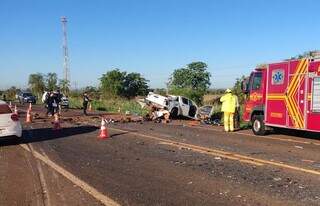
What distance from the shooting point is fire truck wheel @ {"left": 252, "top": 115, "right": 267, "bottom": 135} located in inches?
810

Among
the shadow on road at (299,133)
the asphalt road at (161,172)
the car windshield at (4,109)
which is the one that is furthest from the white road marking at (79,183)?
the shadow on road at (299,133)

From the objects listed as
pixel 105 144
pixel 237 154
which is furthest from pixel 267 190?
pixel 105 144

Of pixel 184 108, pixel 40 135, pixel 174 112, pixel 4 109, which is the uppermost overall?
pixel 184 108

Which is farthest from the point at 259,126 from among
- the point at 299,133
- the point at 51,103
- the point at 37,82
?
the point at 37,82

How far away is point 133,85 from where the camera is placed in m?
85.6

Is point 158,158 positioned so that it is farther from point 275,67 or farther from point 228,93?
point 228,93

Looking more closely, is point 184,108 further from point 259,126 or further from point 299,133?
point 299,133

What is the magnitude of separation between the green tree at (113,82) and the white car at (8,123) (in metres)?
64.5

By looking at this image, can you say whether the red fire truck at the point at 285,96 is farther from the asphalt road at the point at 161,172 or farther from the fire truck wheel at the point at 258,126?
the asphalt road at the point at 161,172

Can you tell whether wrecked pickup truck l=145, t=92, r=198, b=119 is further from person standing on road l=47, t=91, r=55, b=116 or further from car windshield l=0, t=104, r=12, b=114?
car windshield l=0, t=104, r=12, b=114

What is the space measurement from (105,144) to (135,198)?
8839mm

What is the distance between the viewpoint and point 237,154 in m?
14.1

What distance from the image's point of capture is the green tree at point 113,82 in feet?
272

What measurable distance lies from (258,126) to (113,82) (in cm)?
6391
